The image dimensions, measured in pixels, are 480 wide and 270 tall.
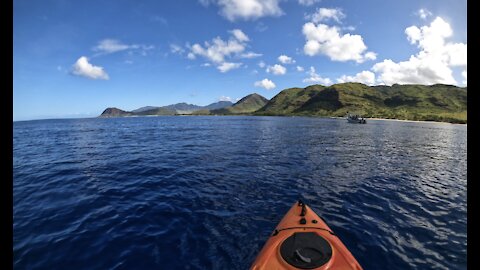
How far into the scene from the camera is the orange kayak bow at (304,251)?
712 cm

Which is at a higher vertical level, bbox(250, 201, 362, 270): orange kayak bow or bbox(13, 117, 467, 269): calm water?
bbox(250, 201, 362, 270): orange kayak bow

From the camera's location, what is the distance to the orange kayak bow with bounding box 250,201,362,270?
23.4 ft

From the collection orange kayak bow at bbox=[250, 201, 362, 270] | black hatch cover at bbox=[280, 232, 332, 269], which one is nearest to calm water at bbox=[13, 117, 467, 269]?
orange kayak bow at bbox=[250, 201, 362, 270]

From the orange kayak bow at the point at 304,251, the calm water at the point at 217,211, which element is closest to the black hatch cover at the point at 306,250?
the orange kayak bow at the point at 304,251

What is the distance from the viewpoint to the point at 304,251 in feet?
24.7

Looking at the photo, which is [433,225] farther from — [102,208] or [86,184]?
[86,184]

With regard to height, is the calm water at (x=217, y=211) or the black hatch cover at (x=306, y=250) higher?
the black hatch cover at (x=306, y=250)

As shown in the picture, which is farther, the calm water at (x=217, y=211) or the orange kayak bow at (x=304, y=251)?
the calm water at (x=217, y=211)

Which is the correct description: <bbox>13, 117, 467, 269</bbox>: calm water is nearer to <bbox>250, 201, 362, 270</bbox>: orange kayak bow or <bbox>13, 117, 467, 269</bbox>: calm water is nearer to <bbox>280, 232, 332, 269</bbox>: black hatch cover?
<bbox>250, 201, 362, 270</bbox>: orange kayak bow

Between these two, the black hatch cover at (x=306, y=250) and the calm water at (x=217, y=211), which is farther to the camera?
the calm water at (x=217, y=211)

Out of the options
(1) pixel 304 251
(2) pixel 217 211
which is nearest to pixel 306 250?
(1) pixel 304 251

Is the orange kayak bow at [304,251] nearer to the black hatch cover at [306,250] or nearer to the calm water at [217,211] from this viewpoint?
the black hatch cover at [306,250]

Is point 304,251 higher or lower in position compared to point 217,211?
higher

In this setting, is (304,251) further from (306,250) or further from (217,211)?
(217,211)
